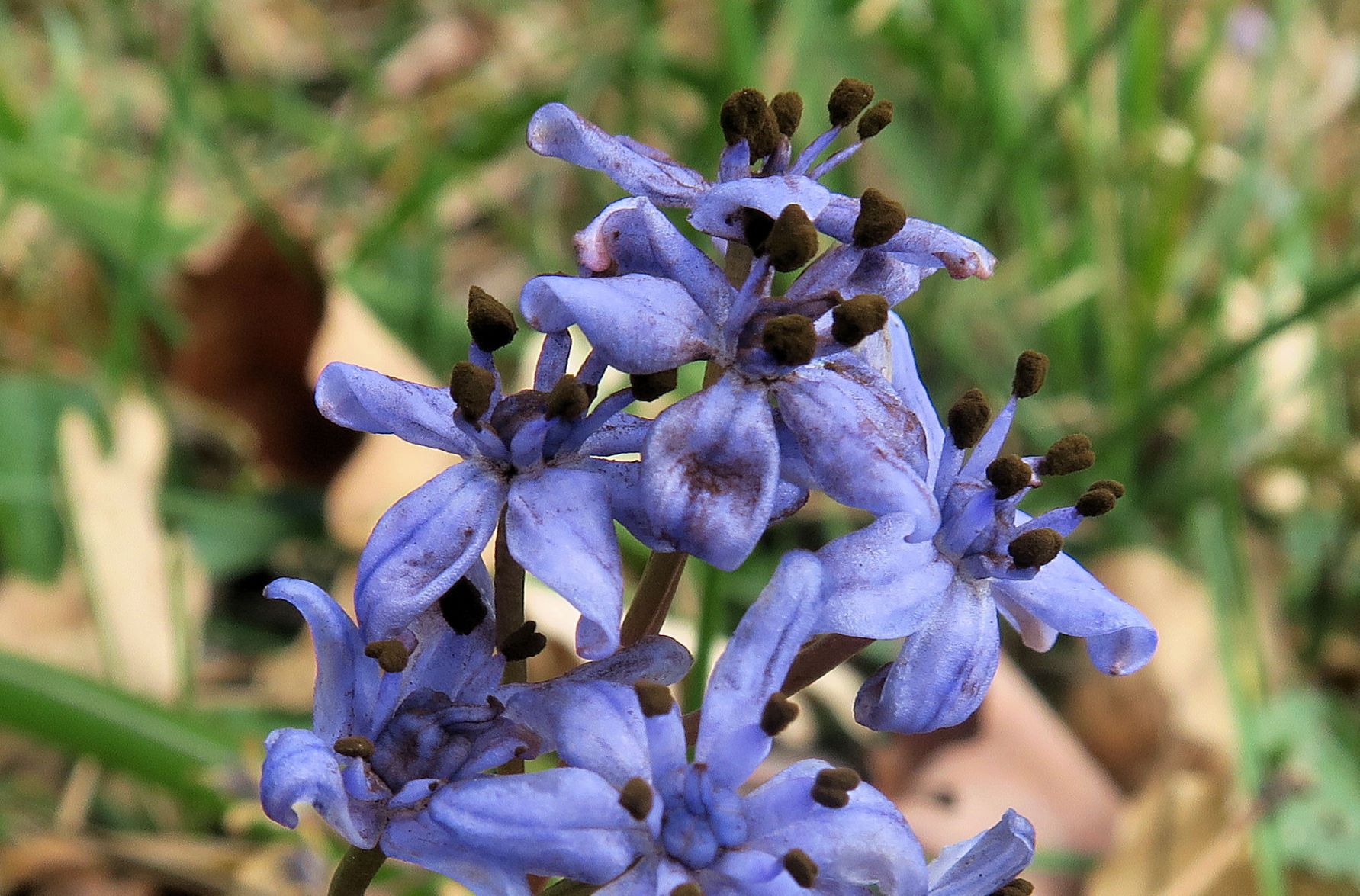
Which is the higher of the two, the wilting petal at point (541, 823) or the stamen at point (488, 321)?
the stamen at point (488, 321)

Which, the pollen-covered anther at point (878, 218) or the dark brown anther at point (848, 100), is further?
the dark brown anther at point (848, 100)

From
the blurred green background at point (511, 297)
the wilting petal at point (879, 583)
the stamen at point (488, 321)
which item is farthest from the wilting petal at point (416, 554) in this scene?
the blurred green background at point (511, 297)

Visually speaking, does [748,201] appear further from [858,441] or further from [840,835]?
[840,835]

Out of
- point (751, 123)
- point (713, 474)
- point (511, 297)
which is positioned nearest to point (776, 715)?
point (713, 474)

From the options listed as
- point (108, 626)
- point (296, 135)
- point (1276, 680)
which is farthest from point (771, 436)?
point (296, 135)

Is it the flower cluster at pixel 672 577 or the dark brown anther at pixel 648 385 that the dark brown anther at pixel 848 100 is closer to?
the flower cluster at pixel 672 577

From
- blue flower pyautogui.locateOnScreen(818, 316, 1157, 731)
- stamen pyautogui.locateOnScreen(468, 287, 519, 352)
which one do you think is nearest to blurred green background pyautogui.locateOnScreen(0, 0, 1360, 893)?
blue flower pyautogui.locateOnScreen(818, 316, 1157, 731)

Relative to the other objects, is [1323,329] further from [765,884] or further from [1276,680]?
[765,884]
